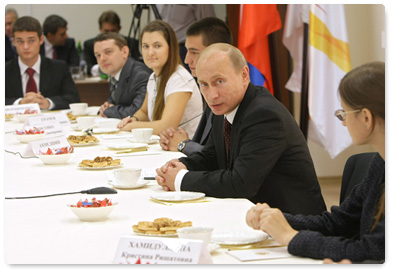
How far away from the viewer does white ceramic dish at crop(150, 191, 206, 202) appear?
1.83 meters

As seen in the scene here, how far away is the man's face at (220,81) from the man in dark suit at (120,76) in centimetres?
223

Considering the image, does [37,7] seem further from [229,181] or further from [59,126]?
[229,181]

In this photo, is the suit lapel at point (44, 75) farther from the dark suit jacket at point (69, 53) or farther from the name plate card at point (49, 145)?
the name plate card at point (49, 145)

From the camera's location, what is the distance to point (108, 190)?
1858 millimetres

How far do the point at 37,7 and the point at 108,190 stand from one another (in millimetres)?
6984

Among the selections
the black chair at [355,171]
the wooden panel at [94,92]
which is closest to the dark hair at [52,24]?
the wooden panel at [94,92]

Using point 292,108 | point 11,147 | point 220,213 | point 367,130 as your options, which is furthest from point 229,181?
point 292,108

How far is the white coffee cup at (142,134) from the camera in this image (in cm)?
305

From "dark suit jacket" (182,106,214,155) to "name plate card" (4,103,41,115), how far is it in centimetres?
181

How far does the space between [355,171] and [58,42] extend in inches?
234

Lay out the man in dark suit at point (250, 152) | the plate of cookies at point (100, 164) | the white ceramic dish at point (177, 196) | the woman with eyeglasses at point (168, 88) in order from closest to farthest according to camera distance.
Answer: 1. the white ceramic dish at point (177, 196)
2. the man in dark suit at point (250, 152)
3. the plate of cookies at point (100, 164)
4. the woman with eyeglasses at point (168, 88)

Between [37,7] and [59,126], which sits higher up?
[37,7]

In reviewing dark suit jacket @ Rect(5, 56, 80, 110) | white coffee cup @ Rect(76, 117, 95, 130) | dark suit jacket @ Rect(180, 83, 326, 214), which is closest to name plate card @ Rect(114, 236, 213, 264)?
dark suit jacket @ Rect(180, 83, 326, 214)
